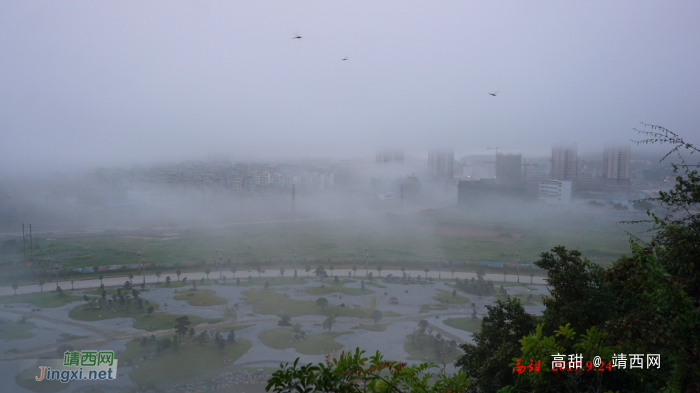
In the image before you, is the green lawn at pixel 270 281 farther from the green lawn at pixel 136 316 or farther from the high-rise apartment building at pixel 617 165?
the high-rise apartment building at pixel 617 165

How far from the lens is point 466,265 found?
20375 mm

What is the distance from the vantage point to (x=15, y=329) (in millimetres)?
11180

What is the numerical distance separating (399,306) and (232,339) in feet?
19.9

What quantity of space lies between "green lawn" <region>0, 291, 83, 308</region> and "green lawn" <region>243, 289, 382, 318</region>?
668cm

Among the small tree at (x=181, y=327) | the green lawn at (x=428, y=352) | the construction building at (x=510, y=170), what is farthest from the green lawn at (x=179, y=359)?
the construction building at (x=510, y=170)

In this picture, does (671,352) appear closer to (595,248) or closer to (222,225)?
(595,248)

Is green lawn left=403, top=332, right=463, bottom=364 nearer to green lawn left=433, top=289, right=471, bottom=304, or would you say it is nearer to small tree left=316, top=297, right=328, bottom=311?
small tree left=316, top=297, right=328, bottom=311

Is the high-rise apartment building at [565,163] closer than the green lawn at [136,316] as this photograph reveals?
No

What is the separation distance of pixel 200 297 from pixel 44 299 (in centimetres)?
577

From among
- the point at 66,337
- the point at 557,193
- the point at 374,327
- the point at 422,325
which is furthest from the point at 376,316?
the point at 557,193

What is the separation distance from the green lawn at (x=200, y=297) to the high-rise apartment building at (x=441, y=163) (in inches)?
1454

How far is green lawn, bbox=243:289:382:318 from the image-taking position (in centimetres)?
1291

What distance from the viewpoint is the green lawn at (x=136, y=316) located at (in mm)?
11778

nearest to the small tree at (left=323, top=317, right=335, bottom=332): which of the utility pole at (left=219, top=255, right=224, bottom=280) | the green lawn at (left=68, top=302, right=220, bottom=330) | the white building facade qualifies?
the green lawn at (left=68, top=302, right=220, bottom=330)
